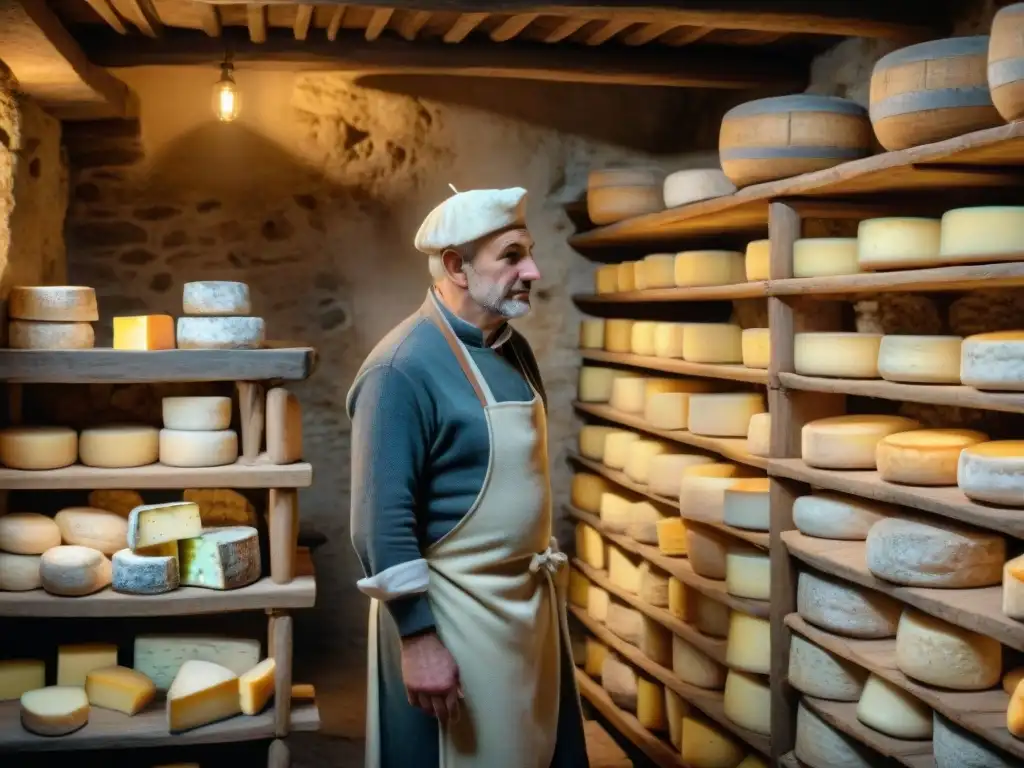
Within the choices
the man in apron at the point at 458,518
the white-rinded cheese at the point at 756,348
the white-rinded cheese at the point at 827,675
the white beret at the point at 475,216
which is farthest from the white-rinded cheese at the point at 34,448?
the white-rinded cheese at the point at 827,675

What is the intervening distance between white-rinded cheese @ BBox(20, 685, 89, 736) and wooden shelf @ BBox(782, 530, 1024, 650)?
1.94 m

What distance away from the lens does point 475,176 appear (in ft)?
15.6

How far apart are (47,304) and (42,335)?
9cm

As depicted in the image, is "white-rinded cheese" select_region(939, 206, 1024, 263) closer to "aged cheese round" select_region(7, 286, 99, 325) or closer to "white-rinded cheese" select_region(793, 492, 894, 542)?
"white-rinded cheese" select_region(793, 492, 894, 542)

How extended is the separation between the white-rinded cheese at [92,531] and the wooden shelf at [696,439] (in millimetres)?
1785

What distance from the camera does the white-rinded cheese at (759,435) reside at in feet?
10.6

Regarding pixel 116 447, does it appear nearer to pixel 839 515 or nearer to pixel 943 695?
pixel 839 515

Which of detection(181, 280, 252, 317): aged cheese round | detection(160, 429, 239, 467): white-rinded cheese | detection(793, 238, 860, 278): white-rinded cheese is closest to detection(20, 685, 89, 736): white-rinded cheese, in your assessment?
detection(160, 429, 239, 467): white-rinded cheese

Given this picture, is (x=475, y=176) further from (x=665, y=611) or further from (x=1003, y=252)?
(x=1003, y=252)

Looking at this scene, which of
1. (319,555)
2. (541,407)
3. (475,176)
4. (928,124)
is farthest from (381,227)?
(928,124)

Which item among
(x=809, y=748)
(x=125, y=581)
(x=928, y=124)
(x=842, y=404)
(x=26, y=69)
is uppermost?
(x=26, y=69)

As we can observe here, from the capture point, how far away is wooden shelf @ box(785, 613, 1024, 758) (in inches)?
89.2

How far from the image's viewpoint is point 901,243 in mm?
2619

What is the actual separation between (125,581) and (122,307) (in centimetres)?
170
